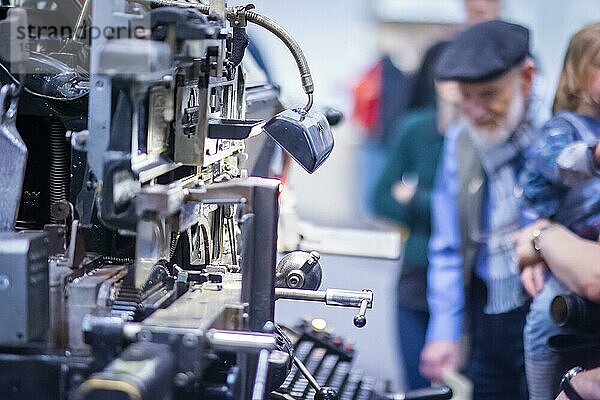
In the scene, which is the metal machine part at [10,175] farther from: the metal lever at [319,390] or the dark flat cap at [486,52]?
the dark flat cap at [486,52]

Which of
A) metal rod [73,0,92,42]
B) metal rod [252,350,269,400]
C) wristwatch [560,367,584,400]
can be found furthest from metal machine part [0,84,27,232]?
wristwatch [560,367,584,400]

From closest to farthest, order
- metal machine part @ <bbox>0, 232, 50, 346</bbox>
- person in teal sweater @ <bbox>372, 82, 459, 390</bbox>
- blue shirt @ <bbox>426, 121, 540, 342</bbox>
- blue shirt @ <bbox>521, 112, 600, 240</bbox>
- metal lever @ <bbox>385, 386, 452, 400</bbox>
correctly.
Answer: metal machine part @ <bbox>0, 232, 50, 346</bbox> < metal lever @ <bbox>385, 386, 452, 400</bbox> < blue shirt @ <bbox>521, 112, 600, 240</bbox> < blue shirt @ <bbox>426, 121, 540, 342</bbox> < person in teal sweater @ <bbox>372, 82, 459, 390</bbox>

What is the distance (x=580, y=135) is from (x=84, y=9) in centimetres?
121

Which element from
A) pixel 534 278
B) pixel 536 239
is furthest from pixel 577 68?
pixel 534 278

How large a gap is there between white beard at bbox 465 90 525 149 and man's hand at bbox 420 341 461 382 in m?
0.60

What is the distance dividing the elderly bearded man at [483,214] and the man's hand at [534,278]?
0.12 metres

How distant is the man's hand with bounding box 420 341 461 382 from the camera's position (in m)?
2.64

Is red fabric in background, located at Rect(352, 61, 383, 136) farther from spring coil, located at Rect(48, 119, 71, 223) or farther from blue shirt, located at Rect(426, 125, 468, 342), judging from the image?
spring coil, located at Rect(48, 119, 71, 223)

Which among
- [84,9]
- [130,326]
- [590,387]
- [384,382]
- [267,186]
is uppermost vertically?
[84,9]

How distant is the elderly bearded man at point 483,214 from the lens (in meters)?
2.47

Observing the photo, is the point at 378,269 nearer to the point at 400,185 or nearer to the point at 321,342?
the point at 400,185

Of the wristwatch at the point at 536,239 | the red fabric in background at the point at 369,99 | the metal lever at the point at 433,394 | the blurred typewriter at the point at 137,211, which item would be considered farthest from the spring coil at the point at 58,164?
the red fabric in background at the point at 369,99

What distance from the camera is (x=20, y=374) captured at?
1350 millimetres

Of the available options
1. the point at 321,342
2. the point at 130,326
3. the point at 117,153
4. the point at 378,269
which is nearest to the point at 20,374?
the point at 130,326
